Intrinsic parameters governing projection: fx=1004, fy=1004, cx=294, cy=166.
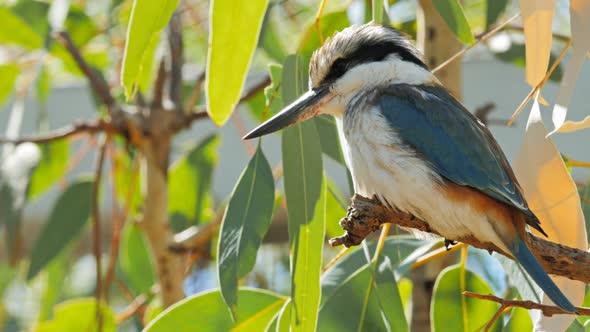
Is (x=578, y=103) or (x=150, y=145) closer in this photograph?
(x=150, y=145)

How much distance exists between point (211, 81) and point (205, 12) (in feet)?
4.92

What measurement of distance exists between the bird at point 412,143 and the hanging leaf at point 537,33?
0.13m

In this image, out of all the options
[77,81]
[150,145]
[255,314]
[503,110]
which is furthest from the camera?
[77,81]

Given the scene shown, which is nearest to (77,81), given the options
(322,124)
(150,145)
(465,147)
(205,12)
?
(205,12)

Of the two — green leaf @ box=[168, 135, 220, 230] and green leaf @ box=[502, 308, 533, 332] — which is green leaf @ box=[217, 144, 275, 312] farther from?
green leaf @ box=[168, 135, 220, 230]

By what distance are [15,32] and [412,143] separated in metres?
1.23

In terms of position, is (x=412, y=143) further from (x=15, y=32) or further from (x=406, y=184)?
(x=15, y=32)

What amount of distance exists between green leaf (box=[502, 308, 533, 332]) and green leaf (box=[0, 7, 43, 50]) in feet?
4.13

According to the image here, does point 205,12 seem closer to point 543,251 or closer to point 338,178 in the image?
point 338,178

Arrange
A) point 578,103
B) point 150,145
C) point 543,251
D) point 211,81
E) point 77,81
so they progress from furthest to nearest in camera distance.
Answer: point 77,81
point 578,103
point 150,145
point 211,81
point 543,251

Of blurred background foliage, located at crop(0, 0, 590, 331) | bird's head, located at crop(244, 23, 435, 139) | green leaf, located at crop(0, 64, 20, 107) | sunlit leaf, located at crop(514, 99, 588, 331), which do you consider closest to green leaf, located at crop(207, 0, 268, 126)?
blurred background foliage, located at crop(0, 0, 590, 331)

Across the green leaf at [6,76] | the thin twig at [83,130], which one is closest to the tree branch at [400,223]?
the thin twig at [83,130]

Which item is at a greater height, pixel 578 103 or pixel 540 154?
pixel 540 154

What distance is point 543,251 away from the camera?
116cm
